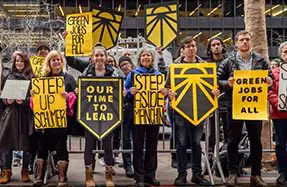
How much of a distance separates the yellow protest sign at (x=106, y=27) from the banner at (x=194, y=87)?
2.27m

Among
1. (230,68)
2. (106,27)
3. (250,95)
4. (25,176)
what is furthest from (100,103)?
(106,27)

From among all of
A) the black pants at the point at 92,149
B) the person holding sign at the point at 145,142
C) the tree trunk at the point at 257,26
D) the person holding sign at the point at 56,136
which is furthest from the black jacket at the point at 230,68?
the person holding sign at the point at 56,136

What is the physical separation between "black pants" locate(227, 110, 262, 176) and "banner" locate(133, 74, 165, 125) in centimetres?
110

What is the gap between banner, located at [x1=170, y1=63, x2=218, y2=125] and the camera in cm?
774

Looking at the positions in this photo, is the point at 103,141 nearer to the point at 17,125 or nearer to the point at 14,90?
the point at 17,125

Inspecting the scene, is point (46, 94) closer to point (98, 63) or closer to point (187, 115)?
point (98, 63)

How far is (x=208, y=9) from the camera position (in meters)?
54.6

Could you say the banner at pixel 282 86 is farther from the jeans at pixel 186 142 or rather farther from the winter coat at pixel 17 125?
the winter coat at pixel 17 125

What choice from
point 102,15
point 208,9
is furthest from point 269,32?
point 102,15

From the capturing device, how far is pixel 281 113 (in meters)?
7.66

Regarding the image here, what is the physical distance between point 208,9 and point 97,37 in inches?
1825

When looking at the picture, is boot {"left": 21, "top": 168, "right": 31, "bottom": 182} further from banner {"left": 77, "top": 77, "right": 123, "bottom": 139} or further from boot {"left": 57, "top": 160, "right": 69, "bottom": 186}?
banner {"left": 77, "top": 77, "right": 123, "bottom": 139}

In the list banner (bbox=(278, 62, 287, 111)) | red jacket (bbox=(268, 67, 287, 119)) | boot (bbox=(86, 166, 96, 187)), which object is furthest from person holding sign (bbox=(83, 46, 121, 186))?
banner (bbox=(278, 62, 287, 111))

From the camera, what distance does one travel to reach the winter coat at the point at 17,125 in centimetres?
794
